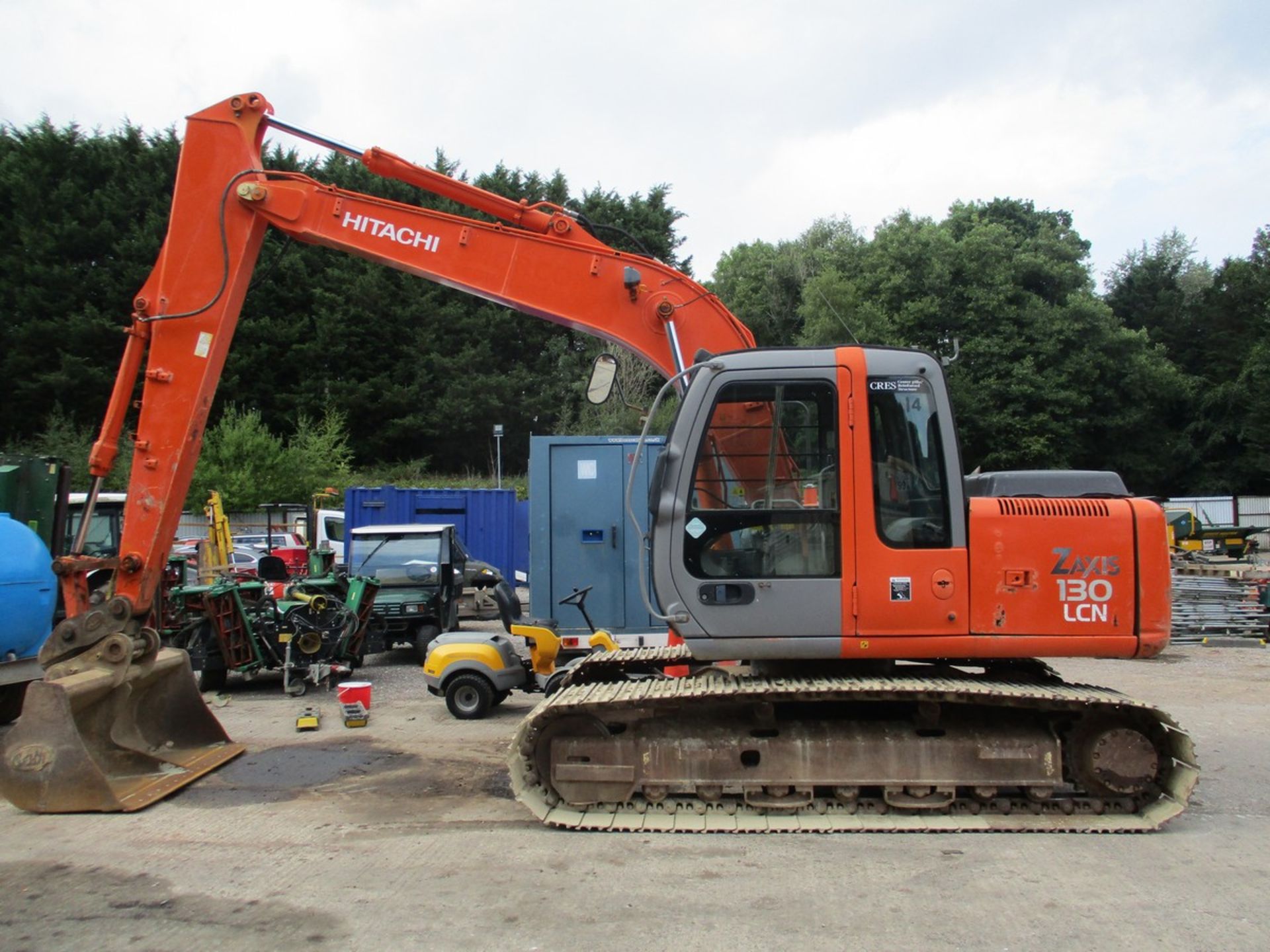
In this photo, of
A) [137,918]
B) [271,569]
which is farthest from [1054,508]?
[271,569]

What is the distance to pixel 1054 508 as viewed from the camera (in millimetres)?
5707

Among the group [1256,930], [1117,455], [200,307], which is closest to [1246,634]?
[1256,930]

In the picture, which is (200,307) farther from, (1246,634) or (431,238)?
(1246,634)

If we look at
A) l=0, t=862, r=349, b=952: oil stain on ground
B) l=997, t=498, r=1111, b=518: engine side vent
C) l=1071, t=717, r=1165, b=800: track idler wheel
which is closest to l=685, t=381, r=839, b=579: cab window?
l=997, t=498, r=1111, b=518: engine side vent

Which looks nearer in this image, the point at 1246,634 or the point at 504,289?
the point at 504,289

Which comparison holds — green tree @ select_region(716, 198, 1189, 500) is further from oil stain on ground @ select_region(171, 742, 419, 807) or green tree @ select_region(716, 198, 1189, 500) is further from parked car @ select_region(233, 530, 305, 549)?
oil stain on ground @ select_region(171, 742, 419, 807)

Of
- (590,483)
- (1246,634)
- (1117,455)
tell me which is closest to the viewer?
(590,483)

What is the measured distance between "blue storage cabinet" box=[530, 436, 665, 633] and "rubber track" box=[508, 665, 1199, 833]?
540 centimetres

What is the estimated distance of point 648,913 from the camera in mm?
4473

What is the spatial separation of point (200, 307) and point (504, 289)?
214cm

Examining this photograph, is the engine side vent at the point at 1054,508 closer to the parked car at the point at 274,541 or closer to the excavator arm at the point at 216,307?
the excavator arm at the point at 216,307

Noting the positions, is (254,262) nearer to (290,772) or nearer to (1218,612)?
(290,772)

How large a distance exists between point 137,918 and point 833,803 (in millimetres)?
3618

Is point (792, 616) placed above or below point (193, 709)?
above
